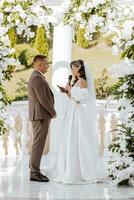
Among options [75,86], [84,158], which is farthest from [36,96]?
[84,158]

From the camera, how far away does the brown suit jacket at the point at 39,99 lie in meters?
7.11

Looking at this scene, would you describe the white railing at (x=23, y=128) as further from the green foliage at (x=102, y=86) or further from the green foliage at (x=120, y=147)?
the green foliage at (x=102, y=86)

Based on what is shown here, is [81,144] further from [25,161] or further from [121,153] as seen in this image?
[25,161]

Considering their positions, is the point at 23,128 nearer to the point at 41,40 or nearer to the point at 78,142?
the point at 78,142

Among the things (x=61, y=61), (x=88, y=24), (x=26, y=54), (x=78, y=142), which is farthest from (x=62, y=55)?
(x=26, y=54)

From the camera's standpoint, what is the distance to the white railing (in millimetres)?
10195

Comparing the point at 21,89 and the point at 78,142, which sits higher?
the point at 21,89

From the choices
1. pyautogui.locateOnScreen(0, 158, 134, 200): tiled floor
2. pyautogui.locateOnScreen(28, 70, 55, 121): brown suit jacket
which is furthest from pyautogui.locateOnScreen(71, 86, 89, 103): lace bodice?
pyautogui.locateOnScreen(0, 158, 134, 200): tiled floor

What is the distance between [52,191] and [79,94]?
1626 millimetres

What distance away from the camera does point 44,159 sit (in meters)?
9.75

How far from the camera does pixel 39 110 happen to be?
23.4 ft

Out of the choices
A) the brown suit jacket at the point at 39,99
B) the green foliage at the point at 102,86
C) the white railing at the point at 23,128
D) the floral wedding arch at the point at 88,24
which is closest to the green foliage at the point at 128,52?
the floral wedding arch at the point at 88,24

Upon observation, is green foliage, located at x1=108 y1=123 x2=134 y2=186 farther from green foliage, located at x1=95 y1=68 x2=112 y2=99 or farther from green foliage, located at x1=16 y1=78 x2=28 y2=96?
green foliage, located at x1=16 y1=78 x2=28 y2=96

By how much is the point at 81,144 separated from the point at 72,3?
101 inches
